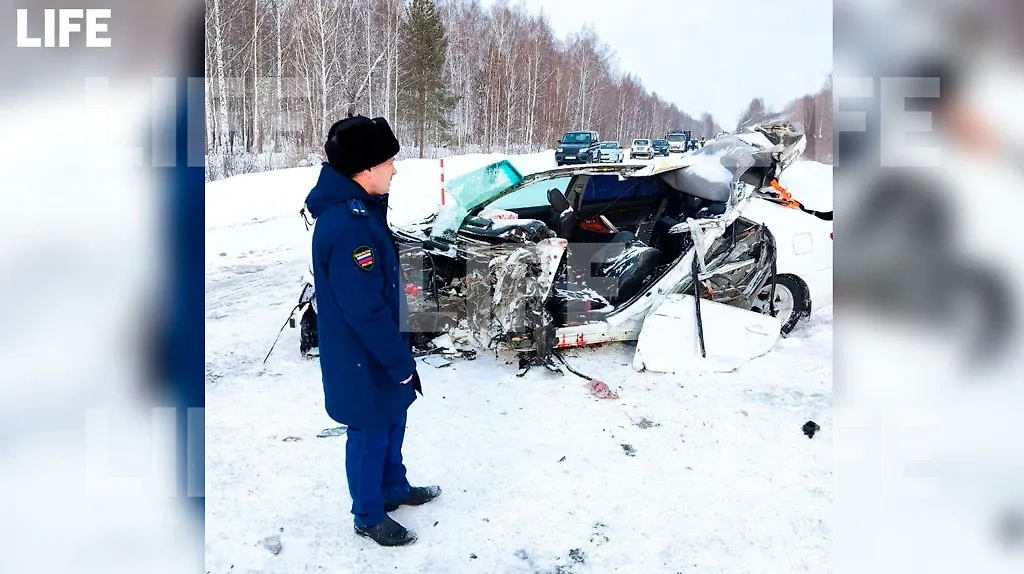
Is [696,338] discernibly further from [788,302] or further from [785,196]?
[785,196]

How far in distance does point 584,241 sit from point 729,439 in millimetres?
2426

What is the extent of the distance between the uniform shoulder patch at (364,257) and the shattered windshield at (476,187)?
2.48 metres

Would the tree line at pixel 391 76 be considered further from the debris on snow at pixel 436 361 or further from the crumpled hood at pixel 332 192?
the crumpled hood at pixel 332 192

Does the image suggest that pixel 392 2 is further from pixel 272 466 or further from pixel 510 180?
pixel 272 466

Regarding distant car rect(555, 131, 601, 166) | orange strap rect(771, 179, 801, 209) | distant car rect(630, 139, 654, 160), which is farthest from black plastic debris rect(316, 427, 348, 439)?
distant car rect(630, 139, 654, 160)

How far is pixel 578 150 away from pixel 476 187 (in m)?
19.5

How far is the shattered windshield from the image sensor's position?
4664 mm

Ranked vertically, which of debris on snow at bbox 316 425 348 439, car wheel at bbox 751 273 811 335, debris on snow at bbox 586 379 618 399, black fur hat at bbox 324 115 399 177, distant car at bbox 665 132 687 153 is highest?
distant car at bbox 665 132 687 153

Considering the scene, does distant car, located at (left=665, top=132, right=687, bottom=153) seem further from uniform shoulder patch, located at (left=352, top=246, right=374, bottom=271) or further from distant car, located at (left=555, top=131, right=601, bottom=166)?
uniform shoulder patch, located at (left=352, top=246, right=374, bottom=271)

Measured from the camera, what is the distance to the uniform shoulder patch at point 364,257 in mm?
2127

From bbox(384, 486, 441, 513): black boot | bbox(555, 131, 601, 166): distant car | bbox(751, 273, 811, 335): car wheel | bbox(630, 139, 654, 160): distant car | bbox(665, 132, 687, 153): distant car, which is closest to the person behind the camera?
bbox(384, 486, 441, 513): black boot

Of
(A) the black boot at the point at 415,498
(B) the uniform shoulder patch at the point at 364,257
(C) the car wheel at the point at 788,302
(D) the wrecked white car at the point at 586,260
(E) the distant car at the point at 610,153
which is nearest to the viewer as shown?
(B) the uniform shoulder patch at the point at 364,257

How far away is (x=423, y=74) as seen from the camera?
76.8 feet

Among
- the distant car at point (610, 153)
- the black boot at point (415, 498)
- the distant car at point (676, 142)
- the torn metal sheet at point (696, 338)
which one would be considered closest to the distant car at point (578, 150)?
the distant car at point (610, 153)
